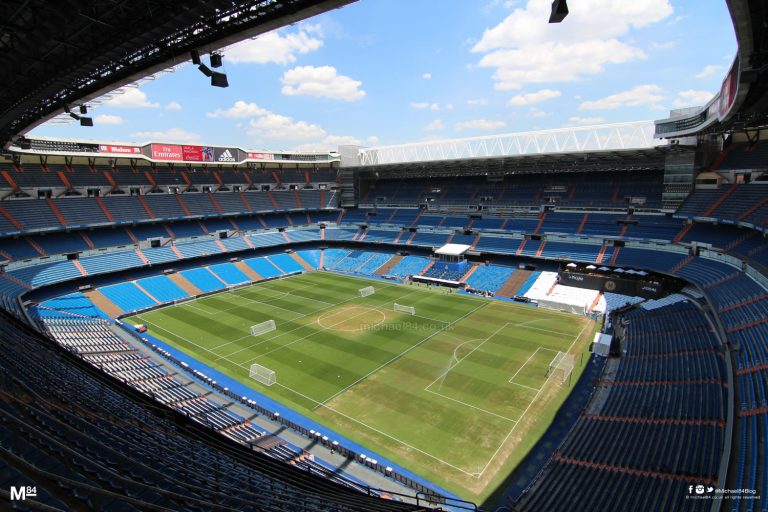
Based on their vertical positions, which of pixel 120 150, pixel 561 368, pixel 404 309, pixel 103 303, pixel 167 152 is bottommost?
pixel 561 368

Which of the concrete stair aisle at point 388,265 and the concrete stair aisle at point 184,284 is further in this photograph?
the concrete stair aisle at point 388,265

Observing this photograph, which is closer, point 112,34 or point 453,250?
point 112,34

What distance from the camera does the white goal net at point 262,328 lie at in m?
32.1

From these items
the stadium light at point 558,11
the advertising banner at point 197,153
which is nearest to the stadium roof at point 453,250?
the advertising banner at point 197,153

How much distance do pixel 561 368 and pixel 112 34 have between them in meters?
26.5

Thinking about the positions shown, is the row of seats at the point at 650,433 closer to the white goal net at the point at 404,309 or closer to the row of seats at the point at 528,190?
the white goal net at the point at 404,309

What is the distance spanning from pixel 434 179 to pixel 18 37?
2196 inches

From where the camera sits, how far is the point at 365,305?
128 ft

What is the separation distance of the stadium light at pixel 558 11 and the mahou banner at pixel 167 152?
49.7m

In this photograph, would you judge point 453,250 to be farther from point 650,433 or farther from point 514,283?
point 650,433

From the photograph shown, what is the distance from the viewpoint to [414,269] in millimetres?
49031

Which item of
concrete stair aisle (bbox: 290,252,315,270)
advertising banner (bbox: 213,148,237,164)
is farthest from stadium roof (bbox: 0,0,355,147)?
concrete stair aisle (bbox: 290,252,315,270)

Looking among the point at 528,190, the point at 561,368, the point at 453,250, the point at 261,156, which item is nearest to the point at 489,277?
the point at 453,250

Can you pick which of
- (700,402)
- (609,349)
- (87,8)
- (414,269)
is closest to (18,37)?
(87,8)
